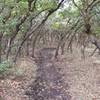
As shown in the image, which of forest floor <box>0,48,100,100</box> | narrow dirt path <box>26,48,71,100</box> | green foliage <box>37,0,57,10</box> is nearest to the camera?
forest floor <box>0,48,100,100</box>

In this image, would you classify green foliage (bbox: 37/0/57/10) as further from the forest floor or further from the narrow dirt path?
the narrow dirt path

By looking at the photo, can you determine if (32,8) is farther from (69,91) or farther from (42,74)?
(69,91)

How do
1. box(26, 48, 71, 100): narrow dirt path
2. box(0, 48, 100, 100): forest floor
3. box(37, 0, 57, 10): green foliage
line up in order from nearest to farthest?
box(0, 48, 100, 100): forest floor, box(26, 48, 71, 100): narrow dirt path, box(37, 0, 57, 10): green foliage

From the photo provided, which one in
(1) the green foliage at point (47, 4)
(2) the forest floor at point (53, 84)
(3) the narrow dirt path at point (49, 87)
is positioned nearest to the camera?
(2) the forest floor at point (53, 84)

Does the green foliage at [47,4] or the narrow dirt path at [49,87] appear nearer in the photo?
the narrow dirt path at [49,87]

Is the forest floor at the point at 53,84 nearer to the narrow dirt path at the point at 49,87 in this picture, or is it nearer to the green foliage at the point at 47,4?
the narrow dirt path at the point at 49,87

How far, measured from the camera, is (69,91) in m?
16.2

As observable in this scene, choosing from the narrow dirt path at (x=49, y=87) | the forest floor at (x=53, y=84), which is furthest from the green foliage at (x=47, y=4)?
the narrow dirt path at (x=49, y=87)

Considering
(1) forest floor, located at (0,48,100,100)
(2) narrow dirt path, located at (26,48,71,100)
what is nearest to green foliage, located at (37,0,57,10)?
(1) forest floor, located at (0,48,100,100)

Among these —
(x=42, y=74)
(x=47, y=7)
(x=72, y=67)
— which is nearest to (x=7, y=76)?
(x=42, y=74)

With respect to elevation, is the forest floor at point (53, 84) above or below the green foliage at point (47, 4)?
below

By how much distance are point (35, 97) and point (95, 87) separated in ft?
13.1

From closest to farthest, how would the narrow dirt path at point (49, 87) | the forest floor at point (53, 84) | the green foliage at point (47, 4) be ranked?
the forest floor at point (53, 84) < the narrow dirt path at point (49, 87) < the green foliage at point (47, 4)

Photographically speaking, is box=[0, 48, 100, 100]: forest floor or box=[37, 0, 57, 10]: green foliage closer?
box=[0, 48, 100, 100]: forest floor
